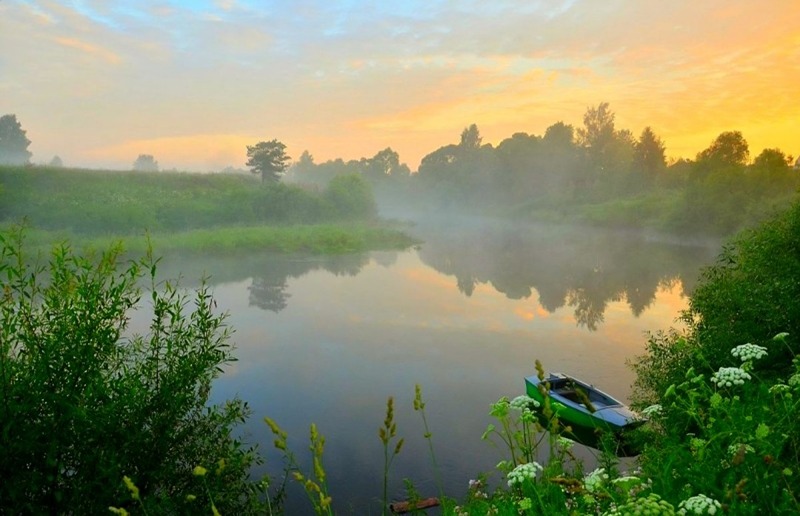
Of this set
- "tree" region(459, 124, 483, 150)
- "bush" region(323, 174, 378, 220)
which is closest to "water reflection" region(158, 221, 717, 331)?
"bush" region(323, 174, 378, 220)

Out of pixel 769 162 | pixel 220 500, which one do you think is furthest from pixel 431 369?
pixel 769 162

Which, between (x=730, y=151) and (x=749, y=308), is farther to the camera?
(x=730, y=151)

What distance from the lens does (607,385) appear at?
17281mm

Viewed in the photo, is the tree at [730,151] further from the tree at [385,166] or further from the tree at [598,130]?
the tree at [385,166]

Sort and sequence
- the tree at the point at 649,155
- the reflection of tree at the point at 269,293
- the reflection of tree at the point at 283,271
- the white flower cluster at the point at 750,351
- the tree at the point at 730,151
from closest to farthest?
the white flower cluster at the point at 750,351 → the reflection of tree at the point at 269,293 → the reflection of tree at the point at 283,271 → the tree at the point at 730,151 → the tree at the point at 649,155

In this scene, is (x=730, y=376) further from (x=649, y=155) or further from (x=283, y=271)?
(x=649, y=155)

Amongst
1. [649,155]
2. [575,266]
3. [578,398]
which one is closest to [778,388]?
[578,398]

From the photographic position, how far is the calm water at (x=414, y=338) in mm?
13531

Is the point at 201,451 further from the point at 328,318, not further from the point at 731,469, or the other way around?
the point at 328,318

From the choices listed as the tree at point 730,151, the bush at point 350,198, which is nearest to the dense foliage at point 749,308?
the tree at point 730,151

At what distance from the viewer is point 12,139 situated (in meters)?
93.8

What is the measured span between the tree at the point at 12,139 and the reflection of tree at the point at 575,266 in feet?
267

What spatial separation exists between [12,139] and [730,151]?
118 m

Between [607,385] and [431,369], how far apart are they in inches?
246
